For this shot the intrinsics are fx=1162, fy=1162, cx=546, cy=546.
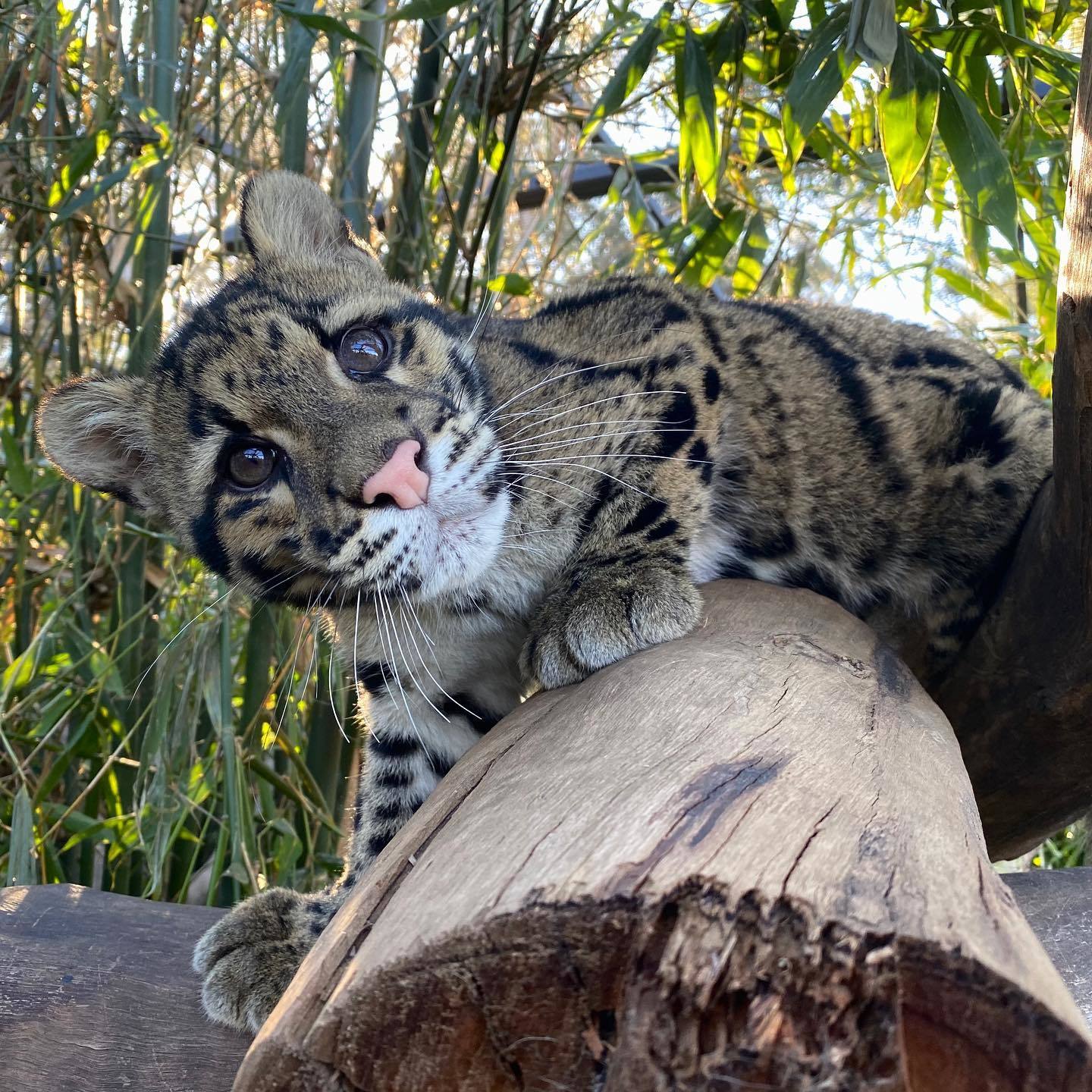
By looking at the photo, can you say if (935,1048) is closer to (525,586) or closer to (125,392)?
(525,586)

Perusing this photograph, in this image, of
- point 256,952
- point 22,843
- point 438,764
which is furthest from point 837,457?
point 22,843

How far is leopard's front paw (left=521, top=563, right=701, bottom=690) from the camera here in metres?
2.38

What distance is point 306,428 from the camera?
256 cm

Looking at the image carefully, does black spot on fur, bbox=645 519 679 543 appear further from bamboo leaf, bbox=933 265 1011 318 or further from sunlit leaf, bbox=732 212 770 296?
bamboo leaf, bbox=933 265 1011 318

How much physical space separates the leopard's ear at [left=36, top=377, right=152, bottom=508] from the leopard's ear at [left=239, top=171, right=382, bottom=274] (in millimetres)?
500

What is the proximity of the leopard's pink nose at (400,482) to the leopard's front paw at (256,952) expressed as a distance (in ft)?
3.37

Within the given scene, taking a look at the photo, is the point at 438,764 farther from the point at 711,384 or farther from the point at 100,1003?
the point at 711,384

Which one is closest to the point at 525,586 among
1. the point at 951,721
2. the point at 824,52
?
the point at 951,721

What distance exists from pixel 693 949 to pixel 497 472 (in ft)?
5.33

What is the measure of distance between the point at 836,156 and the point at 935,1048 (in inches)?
145

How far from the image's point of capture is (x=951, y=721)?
3.01 metres

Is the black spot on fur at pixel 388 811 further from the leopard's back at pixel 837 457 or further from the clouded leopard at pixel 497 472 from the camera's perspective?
the leopard's back at pixel 837 457

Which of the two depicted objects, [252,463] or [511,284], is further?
[511,284]

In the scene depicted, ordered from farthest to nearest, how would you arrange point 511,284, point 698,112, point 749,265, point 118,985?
point 749,265, point 511,284, point 698,112, point 118,985
